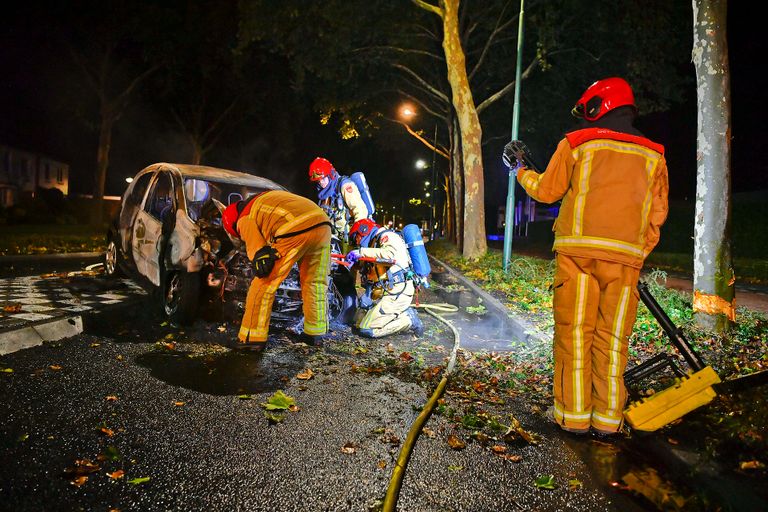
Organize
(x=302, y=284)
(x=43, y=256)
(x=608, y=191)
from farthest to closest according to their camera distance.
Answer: (x=43, y=256) < (x=302, y=284) < (x=608, y=191)

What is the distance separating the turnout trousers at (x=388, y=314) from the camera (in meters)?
6.07

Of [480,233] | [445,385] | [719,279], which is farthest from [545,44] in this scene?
[445,385]

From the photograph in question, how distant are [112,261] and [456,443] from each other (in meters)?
6.97

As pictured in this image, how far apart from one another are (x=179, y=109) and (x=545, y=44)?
21.7 metres

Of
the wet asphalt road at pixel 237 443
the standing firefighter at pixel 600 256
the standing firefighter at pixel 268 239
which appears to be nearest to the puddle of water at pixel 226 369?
the wet asphalt road at pixel 237 443

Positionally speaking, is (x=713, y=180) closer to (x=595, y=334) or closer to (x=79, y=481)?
(x=595, y=334)

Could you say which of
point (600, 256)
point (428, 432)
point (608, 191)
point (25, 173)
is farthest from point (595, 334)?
point (25, 173)

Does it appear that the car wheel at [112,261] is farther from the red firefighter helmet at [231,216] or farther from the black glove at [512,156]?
the black glove at [512,156]

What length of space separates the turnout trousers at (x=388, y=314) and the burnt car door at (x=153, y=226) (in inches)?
98.5

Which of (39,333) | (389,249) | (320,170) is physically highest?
(320,170)

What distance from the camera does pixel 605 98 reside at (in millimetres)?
3488

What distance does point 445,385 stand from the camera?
13.5ft

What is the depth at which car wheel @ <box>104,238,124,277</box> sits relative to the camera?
312 inches

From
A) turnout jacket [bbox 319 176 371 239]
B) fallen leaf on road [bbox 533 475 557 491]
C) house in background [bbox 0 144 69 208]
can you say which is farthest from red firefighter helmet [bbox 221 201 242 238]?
house in background [bbox 0 144 69 208]
